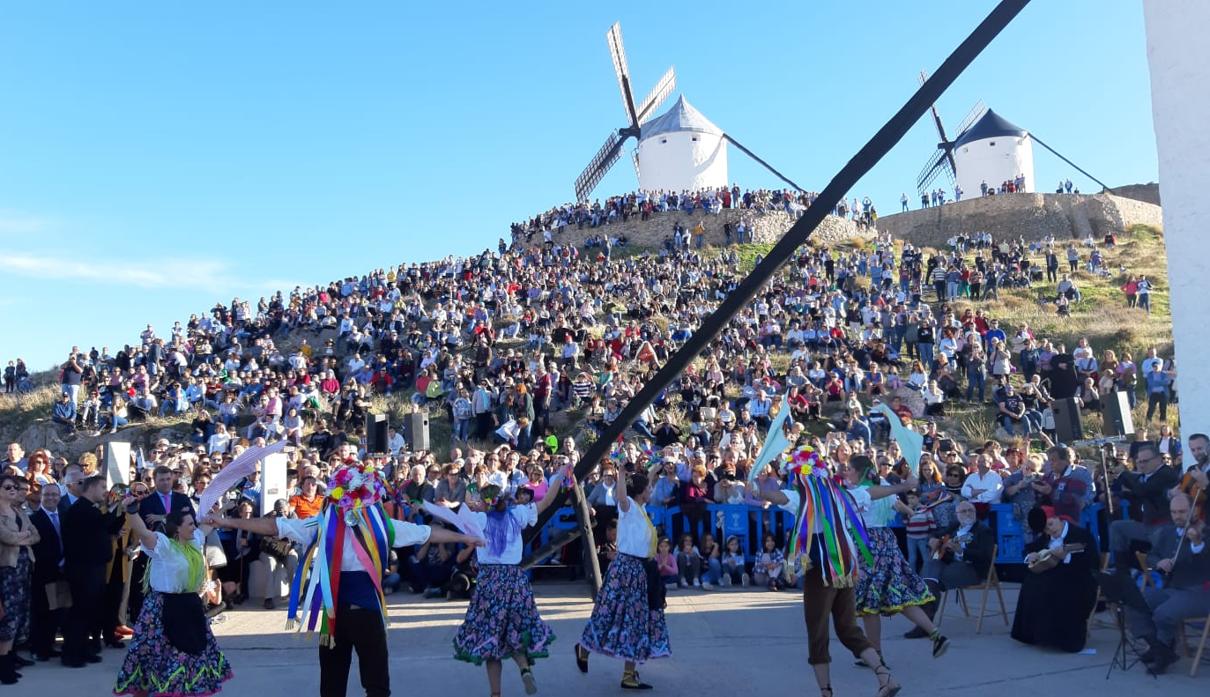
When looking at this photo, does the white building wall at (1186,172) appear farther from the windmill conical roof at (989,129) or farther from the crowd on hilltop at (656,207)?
the windmill conical roof at (989,129)

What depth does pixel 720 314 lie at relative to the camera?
5598 millimetres

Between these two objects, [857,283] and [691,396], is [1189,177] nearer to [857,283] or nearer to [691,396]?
[691,396]

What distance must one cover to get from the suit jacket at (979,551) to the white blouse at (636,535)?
3.27m

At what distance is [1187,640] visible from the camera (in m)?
7.59

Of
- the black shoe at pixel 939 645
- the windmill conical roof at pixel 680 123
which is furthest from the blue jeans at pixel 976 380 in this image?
the windmill conical roof at pixel 680 123

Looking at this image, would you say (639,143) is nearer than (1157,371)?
No

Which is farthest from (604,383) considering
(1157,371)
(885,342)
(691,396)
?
(1157,371)

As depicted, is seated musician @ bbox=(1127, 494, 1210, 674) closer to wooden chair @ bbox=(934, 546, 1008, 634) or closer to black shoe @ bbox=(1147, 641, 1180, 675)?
black shoe @ bbox=(1147, 641, 1180, 675)

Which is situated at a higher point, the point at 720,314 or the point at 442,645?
the point at 720,314

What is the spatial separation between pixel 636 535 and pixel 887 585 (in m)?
1.92

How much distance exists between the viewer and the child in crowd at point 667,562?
10.9 m

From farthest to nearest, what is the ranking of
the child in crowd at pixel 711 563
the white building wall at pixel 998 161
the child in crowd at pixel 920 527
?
the white building wall at pixel 998 161, the child in crowd at pixel 711 563, the child in crowd at pixel 920 527

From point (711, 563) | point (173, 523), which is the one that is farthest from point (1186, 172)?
point (173, 523)

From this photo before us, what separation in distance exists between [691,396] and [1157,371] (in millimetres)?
8604
